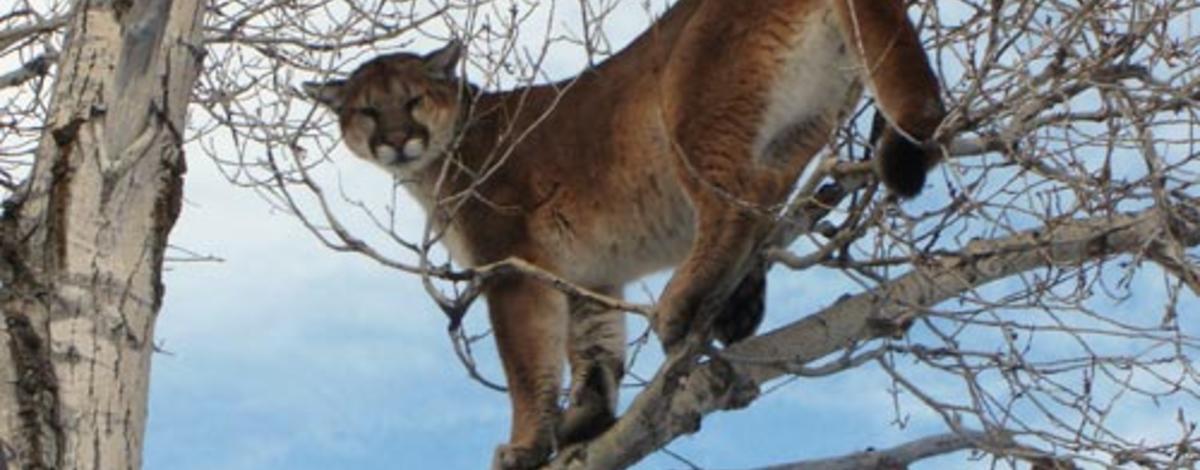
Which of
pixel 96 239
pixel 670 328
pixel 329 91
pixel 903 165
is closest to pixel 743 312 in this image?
pixel 670 328

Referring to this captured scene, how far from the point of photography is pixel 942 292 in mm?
5832

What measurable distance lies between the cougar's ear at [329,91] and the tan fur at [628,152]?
0.05ft

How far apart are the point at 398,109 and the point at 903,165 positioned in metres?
3.20

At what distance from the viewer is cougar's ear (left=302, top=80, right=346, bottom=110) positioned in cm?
766

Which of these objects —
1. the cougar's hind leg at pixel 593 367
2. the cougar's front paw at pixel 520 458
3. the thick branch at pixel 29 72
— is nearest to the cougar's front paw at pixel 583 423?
the cougar's hind leg at pixel 593 367

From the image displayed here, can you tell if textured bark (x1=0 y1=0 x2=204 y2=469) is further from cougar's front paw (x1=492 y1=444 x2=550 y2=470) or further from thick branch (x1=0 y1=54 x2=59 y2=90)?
thick branch (x1=0 y1=54 x2=59 y2=90)

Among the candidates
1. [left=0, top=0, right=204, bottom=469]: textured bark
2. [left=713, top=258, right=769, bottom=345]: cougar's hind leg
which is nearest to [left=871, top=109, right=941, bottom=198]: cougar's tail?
[left=713, top=258, right=769, bottom=345]: cougar's hind leg

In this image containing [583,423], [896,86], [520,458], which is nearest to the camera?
[896,86]

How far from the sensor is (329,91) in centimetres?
782

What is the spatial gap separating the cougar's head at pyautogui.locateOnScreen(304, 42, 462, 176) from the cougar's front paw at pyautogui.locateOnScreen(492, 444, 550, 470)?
5.13 ft

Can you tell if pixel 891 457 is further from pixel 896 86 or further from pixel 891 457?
pixel 896 86

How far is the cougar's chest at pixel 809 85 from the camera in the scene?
6.25 m

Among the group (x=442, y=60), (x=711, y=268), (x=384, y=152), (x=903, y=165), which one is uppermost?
(x=442, y=60)

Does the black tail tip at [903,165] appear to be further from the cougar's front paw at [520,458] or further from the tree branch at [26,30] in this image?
the tree branch at [26,30]
